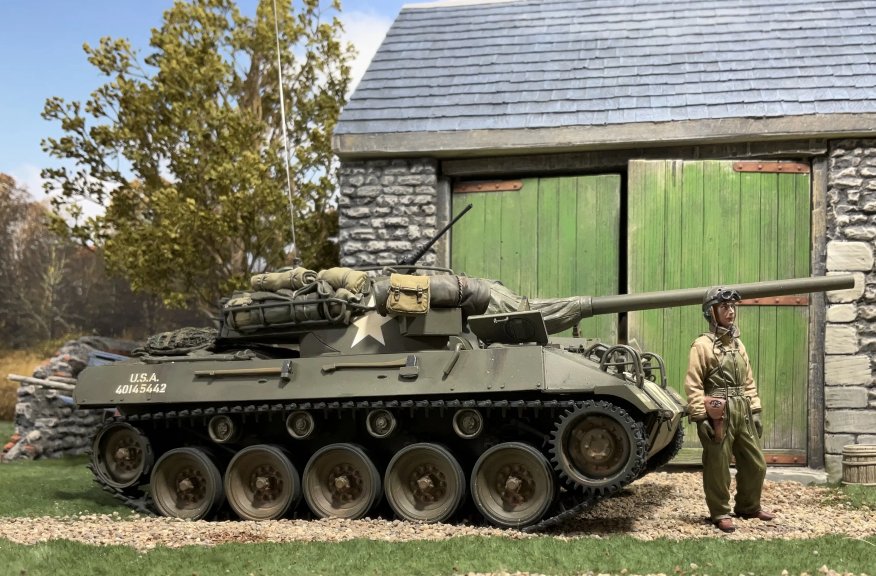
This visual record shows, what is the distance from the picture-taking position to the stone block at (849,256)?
420 inches

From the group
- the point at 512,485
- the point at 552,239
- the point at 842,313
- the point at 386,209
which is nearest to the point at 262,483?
the point at 512,485

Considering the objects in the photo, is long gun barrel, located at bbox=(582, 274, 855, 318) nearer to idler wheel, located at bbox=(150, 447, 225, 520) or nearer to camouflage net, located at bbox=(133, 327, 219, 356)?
camouflage net, located at bbox=(133, 327, 219, 356)

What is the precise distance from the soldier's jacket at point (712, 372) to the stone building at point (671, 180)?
307cm

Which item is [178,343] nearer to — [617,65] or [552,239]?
[552,239]

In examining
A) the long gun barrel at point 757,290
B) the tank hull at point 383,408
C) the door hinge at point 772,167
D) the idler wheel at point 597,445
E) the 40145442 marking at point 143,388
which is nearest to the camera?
the idler wheel at point 597,445

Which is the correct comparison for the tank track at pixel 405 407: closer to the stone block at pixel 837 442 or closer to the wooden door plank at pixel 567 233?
the wooden door plank at pixel 567 233

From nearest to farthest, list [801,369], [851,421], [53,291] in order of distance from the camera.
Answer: [851,421]
[801,369]
[53,291]

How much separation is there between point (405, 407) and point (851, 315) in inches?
210

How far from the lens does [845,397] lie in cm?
1061

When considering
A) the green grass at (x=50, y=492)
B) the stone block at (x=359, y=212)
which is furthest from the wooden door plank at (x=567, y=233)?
the green grass at (x=50, y=492)

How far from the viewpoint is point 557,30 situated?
12.9m

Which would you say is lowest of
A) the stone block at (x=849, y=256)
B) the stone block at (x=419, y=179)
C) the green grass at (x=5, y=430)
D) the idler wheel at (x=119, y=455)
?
the green grass at (x=5, y=430)

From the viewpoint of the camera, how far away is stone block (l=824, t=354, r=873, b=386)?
34.7 feet

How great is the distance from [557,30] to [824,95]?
11.6ft
